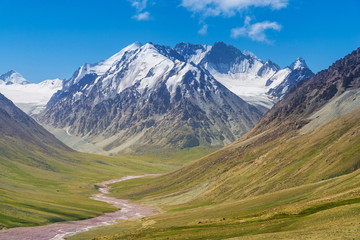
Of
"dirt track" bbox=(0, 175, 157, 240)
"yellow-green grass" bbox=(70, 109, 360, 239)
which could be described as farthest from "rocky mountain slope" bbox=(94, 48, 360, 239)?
"dirt track" bbox=(0, 175, 157, 240)

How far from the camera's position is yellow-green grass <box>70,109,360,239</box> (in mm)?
66812

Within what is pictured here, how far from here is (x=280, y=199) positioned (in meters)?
111

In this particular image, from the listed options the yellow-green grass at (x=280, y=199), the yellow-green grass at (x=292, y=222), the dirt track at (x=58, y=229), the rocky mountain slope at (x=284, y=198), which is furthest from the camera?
the dirt track at (x=58, y=229)

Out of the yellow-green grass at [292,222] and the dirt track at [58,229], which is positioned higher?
the dirt track at [58,229]

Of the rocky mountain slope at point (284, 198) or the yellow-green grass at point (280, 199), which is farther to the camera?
the yellow-green grass at point (280, 199)

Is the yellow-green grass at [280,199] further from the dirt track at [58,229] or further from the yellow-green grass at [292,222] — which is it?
the dirt track at [58,229]

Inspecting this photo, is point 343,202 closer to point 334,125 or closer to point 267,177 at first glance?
point 267,177

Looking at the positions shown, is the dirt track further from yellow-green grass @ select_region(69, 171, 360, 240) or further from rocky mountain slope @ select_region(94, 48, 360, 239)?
rocky mountain slope @ select_region(94, 48, 360, 239)

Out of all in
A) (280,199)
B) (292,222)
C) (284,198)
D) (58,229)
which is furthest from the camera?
(58,229)

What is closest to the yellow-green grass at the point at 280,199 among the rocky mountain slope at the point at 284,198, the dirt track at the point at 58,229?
the rocky mountain slope at the point at 284,198

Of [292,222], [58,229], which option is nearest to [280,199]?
[292,222]

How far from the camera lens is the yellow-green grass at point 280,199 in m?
66.8

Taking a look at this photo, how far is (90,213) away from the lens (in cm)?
14938

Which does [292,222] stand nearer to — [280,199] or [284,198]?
[280,199]
